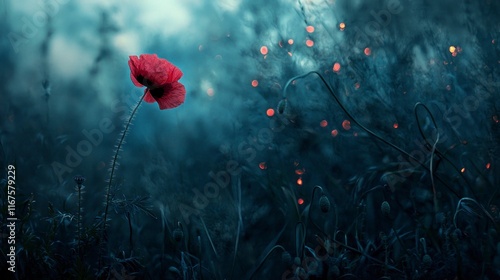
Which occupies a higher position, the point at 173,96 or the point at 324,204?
the point at 173,96

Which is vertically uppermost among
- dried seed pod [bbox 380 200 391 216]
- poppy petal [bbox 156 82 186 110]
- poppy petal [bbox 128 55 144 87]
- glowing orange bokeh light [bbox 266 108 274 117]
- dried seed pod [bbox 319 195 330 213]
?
poppy petal [bbox 128 55 144 87]

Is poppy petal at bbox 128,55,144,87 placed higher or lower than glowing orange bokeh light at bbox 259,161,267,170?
higher

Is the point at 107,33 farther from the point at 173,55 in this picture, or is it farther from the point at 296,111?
the point at 296,111

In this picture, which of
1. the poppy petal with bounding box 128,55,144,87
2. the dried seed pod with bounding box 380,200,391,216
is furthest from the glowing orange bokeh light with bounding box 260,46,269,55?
the dried seed pod with bounding box 380,200,391,216

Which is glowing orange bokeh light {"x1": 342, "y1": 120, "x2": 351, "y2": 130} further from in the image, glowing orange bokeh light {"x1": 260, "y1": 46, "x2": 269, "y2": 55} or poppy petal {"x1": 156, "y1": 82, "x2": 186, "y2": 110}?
poppy petal {"x1": 156, "y1": 82, "x2": 186, "y2": 110}

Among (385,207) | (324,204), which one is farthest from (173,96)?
(385,207)

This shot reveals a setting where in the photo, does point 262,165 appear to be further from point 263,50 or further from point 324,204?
point 263,50

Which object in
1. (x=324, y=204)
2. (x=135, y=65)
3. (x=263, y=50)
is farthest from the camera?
(x=263, y=50)

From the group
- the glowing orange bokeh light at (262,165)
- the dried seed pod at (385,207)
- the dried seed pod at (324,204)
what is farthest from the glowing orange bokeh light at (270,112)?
the dried seed pod at (385,207)

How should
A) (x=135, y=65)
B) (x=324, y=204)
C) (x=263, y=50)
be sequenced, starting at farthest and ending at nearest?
(x=263, y=50), (x=324, y=204), (x=135, y=65)
